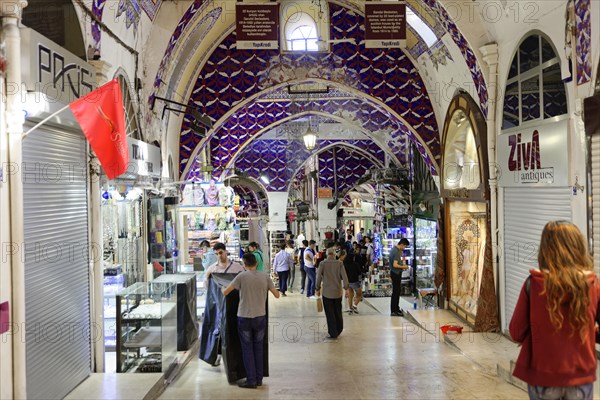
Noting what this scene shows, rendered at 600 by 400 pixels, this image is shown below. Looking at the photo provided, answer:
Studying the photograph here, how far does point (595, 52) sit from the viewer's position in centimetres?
572

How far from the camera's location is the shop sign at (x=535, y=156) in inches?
259

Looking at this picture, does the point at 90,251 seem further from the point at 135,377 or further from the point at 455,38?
the point at 455,38

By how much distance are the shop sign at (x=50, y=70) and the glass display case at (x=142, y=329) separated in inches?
75.6

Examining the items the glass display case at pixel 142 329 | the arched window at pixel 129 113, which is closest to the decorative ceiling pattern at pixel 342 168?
the arched window at pixel 129 113

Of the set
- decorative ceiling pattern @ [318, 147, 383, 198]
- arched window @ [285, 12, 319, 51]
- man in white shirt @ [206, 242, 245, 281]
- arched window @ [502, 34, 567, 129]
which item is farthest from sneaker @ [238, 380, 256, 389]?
decorative ceiling pattern @ [318, 147, 383, 198]

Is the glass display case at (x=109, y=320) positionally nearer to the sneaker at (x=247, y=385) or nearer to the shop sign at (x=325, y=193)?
the sneaker at (x=247, y=385)

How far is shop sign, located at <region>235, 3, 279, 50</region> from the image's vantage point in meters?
9.33

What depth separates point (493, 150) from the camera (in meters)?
8.70

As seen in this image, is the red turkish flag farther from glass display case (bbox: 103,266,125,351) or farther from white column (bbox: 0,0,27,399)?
glass display case (bbox: 103,266,125,351)

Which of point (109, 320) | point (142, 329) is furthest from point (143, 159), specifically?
point (142, 329)

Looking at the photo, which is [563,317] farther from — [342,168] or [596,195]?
[342,168]

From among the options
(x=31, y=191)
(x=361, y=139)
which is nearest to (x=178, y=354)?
(x=31, y=191)

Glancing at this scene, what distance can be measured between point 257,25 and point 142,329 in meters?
4.84

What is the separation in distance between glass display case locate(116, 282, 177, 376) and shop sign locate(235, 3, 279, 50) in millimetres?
4121
